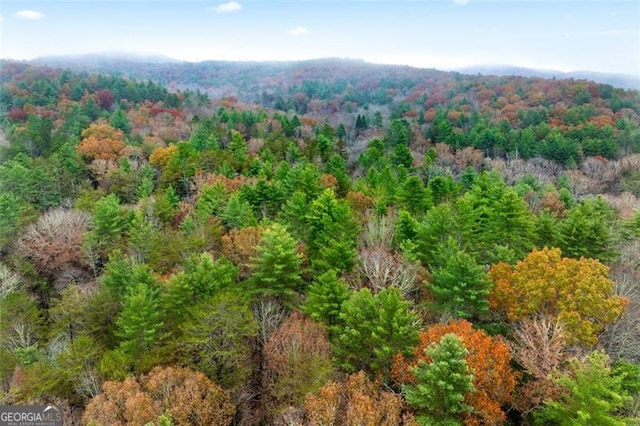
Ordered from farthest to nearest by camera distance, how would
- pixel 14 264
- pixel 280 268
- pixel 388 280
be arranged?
pixel 14 264 → pixel 388 280 → pixel 280 268

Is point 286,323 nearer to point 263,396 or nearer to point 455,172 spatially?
point 263,396

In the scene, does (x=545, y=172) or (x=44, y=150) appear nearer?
(x=44, y=150)

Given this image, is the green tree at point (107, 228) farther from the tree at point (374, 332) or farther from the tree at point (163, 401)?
the tree at point (374, 332)

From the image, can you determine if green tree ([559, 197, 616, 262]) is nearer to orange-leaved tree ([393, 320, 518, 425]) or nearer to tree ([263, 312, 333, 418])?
orange-leaved tree ([393, 320, 518, 425])

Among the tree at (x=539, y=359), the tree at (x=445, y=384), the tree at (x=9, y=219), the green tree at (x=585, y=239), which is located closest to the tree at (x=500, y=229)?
the green tree at (x=585, y=239)

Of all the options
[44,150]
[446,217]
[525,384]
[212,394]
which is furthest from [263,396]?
[44,150]

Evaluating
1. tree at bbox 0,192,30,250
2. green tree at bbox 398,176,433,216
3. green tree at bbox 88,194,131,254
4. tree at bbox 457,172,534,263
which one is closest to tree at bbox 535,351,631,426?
tree at bbox 457,172,534,263
